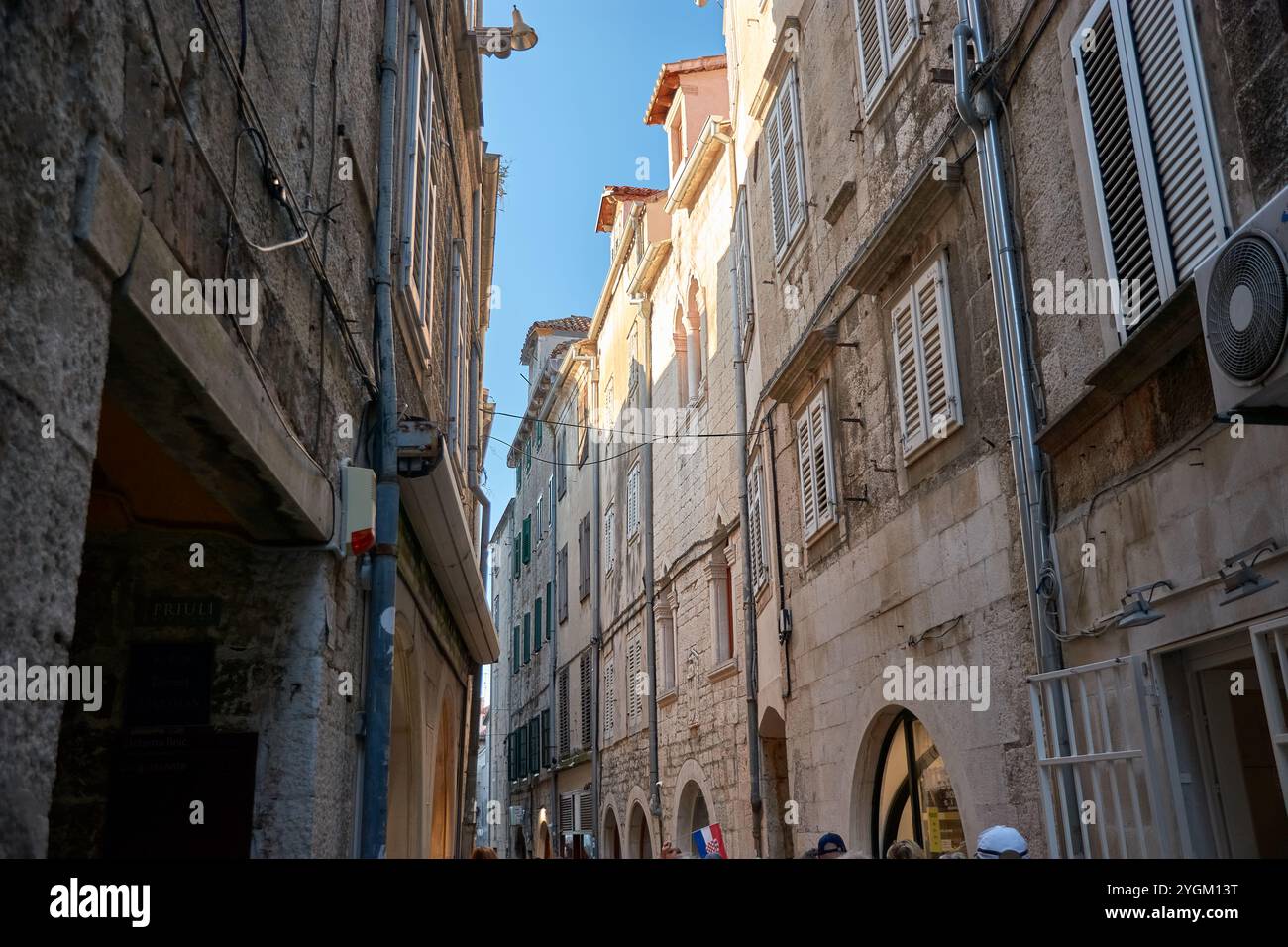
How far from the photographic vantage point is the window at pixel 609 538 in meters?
22.2

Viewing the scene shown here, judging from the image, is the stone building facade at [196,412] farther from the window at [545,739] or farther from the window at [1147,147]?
the window at [545,739]

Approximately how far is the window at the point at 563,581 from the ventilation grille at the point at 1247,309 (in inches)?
911

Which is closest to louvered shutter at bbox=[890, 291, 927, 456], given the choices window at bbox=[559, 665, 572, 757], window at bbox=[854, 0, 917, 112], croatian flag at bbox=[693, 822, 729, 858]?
window at bbox=[854, 0, 917, 112]

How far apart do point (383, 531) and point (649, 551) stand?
42.2 feet

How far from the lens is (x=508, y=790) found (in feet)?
112

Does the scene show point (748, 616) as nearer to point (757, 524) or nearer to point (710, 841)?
point (757, 524)

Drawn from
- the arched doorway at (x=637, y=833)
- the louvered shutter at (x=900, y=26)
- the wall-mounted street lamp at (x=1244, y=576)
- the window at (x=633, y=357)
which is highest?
the window at (x=633, y=357)

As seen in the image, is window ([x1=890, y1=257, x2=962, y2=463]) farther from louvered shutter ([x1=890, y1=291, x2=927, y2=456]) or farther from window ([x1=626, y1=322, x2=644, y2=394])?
window ([x1=626, y1=322, x2=644, y2=394])

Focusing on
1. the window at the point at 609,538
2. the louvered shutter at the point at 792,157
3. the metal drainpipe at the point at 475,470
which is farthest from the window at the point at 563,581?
the louvered shutter at the point at 792,157

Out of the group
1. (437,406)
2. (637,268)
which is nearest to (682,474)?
(637,268)

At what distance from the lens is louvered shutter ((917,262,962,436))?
304 inches

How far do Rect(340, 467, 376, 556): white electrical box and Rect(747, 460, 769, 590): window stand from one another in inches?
278
